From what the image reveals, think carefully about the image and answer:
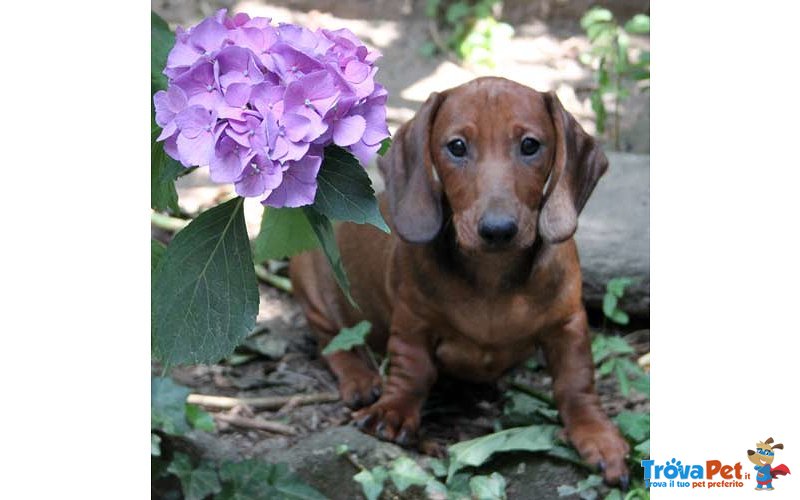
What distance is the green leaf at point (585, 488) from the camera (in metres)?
3.01

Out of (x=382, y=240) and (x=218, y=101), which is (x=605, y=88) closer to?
(x=382, y=240)

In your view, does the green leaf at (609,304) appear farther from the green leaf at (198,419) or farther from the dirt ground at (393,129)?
the green leaf at (198,419)

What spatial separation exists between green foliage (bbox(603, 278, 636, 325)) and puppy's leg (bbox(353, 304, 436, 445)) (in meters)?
0.78

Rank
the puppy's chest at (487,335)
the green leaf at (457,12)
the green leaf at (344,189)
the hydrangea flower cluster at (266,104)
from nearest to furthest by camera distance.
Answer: the hydrangea flower cluster at (266,104)
the green leaf at (344,189)
the puppy's chest at (487,335)
the green leaf at (457,12)

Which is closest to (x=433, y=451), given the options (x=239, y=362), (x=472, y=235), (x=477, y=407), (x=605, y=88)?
(x=477, y=407)

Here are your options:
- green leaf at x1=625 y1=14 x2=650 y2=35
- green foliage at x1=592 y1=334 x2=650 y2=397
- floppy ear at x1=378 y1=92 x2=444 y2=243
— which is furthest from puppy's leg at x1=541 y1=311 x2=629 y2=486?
green leaf at x1=625 y1=14 x2=650 y2=35

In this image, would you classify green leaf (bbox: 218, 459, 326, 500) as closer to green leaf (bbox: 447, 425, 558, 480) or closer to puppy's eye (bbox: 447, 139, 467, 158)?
green leaf (bbox: 447, 425, 558, 480)

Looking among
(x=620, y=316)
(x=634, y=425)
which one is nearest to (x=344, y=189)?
(x=634, y=425)

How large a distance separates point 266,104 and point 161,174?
430 mm

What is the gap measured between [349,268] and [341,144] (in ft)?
6.04

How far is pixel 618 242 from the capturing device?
413 centimetres

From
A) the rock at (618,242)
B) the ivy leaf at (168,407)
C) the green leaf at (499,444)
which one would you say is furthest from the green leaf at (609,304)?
the ivy leaf at (168,407)

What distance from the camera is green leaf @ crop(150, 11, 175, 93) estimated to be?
255 cm
